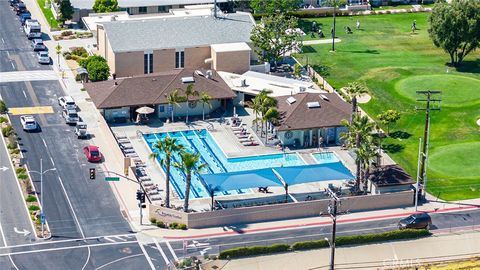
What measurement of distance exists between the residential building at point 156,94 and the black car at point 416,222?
118ft

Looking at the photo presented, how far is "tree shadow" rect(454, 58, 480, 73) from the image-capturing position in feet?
522

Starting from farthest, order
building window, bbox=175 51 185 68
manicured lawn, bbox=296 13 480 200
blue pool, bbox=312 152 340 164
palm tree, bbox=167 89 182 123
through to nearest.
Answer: building window, bbox=175 51 185 68, palm tree, bbox=167 89 182 123, blue pool, bbox=312 152 340 164, manicured lawn, bbox=296 13 480 200

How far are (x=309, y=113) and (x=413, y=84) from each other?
24.0m

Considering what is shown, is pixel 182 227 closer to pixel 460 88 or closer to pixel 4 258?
pixel 4 258

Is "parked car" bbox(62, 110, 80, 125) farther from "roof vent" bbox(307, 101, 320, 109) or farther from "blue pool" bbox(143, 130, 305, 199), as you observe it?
"roof vent" bbox(307, 101, 320, 109)

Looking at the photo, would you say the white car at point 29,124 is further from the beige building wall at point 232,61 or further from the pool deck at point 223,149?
the beige building wall at point 232,61

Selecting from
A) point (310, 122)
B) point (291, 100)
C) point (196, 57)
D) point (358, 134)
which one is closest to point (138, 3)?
point (196, 57)

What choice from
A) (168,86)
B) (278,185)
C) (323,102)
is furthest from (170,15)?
(278,185)

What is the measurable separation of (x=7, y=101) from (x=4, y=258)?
4247 centimetres

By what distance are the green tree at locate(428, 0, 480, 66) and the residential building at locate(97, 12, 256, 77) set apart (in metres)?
27.3

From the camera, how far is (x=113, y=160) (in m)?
127

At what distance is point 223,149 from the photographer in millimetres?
132125

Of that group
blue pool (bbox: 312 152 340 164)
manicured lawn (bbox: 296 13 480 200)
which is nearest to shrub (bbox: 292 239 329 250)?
manicured lawn (bbox: 296 13 480 200)

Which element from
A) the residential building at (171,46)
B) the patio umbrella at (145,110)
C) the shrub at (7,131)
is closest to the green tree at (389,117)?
the residential building at (171,46)
